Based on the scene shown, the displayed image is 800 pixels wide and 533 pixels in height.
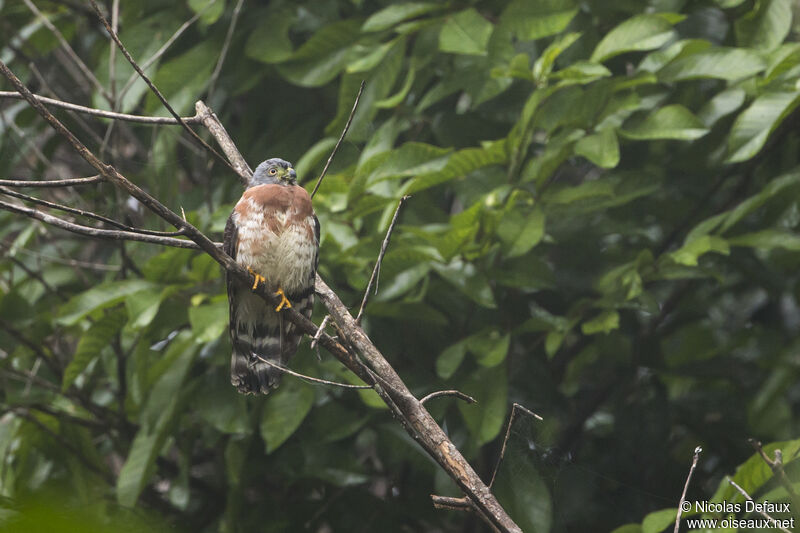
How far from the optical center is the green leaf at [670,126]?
2494mm

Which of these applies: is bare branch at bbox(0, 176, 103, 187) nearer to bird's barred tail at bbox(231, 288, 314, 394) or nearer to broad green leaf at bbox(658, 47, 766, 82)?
bird's barred tail at bbox(231, 288, 314, 394)

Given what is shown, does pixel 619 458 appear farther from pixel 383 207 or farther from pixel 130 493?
pixel 130 493

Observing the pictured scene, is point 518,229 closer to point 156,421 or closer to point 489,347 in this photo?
point 489,347

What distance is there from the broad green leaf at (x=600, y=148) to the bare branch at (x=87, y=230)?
1.40m

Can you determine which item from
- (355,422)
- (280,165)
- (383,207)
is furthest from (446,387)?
(280,165)

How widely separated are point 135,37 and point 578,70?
1.79 m

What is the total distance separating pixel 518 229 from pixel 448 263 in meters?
0.25

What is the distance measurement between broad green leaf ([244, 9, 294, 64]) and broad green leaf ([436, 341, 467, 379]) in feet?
4.12

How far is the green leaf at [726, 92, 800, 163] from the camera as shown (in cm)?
240

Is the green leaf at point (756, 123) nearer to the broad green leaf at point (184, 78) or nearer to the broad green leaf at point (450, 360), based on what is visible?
the broad green leaf at point (450, 360)

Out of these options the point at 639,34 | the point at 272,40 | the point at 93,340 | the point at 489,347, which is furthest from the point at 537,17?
the point at 93,340

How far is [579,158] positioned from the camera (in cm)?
293

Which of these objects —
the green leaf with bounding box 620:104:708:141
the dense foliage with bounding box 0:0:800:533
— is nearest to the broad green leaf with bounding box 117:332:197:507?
the dense foliage with bounding box 0:0:800:533

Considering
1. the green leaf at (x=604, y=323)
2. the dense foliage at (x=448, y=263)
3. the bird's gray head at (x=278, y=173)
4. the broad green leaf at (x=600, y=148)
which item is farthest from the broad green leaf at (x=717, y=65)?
the bird's gray head at (x=278, y=173)
